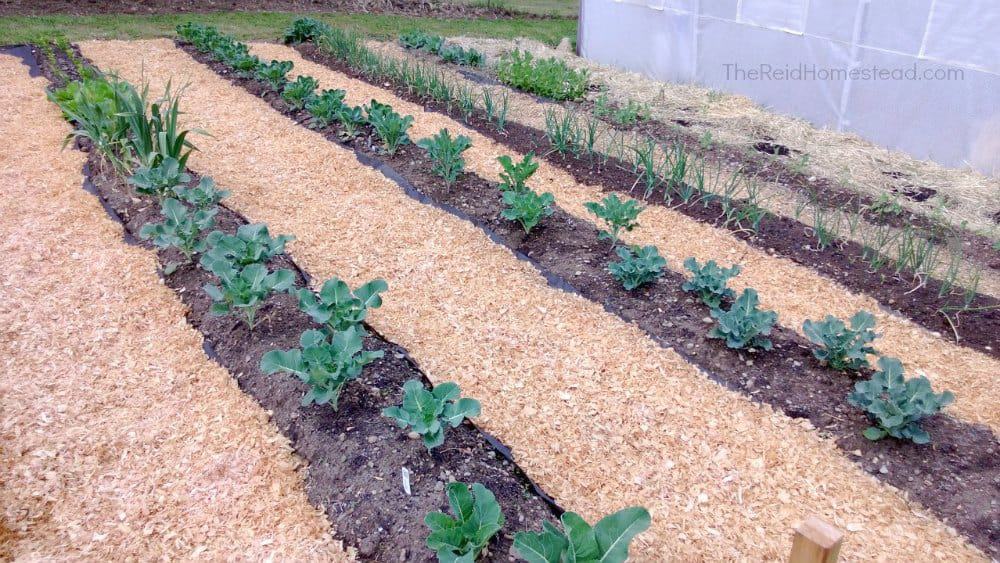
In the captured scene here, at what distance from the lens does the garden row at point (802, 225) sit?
3.55 meters

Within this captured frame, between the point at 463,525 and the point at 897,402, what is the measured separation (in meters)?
1.78

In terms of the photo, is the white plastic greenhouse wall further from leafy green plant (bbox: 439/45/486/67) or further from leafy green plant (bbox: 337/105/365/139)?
leafy green plant (bbox: 337/105/365/139)

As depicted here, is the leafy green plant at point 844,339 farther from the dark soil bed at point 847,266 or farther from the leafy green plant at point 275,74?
the leafy green plant at point 275,74

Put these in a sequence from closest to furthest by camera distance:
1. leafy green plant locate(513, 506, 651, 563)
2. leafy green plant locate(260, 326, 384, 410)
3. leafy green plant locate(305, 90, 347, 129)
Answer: leafy green plant locate(513, 506, 651, 563) < leafy green plant locate(260, 326, 384, 410) < leafy green plant locate(305, 90, 347, 129)

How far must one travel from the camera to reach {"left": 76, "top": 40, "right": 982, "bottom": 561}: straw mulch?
7.79 feet

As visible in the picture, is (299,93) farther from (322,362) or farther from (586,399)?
(586,399)

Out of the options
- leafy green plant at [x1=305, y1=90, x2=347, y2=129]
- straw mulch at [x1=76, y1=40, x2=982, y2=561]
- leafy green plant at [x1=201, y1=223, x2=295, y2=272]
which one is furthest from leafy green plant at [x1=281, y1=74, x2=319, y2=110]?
leafy green plant at [x1=201, y1=223, x2=295, y2=272]

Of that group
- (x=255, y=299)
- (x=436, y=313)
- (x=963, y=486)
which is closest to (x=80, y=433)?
(x=255, y=299)

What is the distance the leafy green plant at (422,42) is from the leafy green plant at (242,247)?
6291 mm

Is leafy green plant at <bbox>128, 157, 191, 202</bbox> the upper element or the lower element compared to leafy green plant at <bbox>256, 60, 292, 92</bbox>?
lower

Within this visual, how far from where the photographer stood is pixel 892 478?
2.50 metres

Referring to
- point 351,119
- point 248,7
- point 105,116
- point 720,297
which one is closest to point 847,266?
point 720,297

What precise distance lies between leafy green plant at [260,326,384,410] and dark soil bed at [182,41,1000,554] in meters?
1.59

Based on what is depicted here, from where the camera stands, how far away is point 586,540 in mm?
1750
